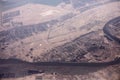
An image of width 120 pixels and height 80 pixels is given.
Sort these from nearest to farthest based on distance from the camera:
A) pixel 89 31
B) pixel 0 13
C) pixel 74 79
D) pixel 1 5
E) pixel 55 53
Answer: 1. pixel 74 79
2. pixel 55 53
3. pixel 89 31
4. pixel 0 13
5. pixel 1 5

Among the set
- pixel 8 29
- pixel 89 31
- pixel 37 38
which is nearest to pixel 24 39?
pixel 37 38

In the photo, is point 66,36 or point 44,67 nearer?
point 44,67

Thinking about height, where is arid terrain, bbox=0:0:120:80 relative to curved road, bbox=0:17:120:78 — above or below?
above

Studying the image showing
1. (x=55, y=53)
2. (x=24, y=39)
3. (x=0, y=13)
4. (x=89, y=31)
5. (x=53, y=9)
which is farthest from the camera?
(x=0, y=13)

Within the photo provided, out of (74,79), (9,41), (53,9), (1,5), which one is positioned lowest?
(74,79)

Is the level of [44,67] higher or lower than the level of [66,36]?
lower

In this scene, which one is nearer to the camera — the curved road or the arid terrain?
the curved road

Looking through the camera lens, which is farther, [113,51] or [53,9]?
[53,9]

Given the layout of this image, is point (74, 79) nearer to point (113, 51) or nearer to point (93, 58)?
point (93, 58)
